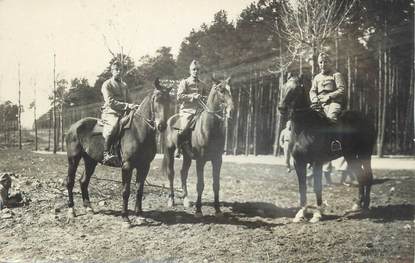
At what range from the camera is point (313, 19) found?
436 inches

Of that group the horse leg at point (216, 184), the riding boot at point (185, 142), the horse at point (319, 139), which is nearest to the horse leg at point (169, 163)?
the riding boot at point (185, 142)

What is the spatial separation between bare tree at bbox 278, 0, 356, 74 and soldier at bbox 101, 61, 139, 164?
453 cm

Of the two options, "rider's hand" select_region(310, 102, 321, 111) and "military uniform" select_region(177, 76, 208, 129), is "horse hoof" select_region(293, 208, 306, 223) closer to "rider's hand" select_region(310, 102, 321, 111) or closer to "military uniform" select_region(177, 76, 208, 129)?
"rider's hand" select_region(310, 102, 321, 111)

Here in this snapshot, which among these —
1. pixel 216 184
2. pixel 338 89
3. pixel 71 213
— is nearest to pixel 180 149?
pixel 216 184

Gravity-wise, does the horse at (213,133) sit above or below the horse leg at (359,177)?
above

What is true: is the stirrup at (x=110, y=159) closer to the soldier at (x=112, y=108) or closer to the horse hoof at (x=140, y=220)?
the soldier at (x=112, y=108)

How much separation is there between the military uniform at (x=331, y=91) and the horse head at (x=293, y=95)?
63cm

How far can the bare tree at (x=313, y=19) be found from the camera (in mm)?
9766

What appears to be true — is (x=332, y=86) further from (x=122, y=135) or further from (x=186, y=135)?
(x=122, y=135)

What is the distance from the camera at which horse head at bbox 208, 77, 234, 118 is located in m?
6.00

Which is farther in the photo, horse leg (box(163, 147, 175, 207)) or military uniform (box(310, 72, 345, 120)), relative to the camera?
horse leg (box(163, 147, 175, 207))

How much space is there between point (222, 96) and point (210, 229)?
6.83 feet

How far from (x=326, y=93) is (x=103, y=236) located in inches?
166

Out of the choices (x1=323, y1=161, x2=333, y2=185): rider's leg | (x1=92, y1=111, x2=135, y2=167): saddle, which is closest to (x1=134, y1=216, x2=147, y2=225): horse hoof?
(x1=92, y1=111, x2=135, y2=167): saddle
